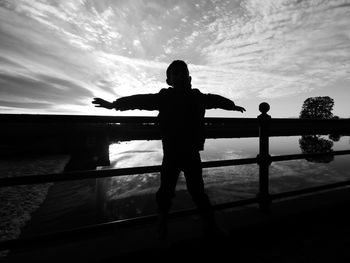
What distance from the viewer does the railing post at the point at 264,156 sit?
2285mm

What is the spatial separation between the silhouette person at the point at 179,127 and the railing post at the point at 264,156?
783 mm

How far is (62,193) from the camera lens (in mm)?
20188

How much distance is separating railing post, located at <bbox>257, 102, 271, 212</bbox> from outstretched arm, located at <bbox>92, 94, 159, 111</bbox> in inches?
50.6

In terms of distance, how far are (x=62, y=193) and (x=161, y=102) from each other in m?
22.5

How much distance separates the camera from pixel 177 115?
5.40 ft

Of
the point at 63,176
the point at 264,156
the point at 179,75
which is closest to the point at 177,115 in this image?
the point at 179,75

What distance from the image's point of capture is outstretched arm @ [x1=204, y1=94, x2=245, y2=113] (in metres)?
1.75

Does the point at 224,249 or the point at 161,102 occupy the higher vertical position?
the point at 161,102

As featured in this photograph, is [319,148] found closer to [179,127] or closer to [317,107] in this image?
[317,107]

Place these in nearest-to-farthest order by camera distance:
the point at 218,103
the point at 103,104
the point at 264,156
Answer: the point at 103,104
the point at 218,103
the point at 264,156

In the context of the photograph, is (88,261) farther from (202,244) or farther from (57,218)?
(57,218)

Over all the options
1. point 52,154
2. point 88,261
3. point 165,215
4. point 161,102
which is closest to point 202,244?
point 165,215

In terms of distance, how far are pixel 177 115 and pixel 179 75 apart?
33 cm

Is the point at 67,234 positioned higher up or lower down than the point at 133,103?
lower down
